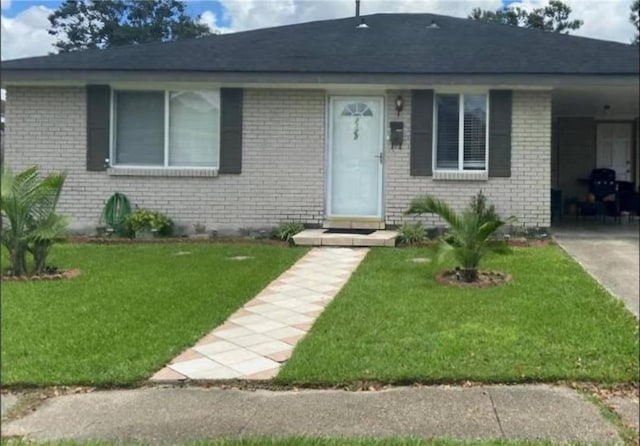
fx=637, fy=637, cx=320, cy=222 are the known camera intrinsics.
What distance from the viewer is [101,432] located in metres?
2.09

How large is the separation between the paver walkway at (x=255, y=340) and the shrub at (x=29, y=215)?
115cm

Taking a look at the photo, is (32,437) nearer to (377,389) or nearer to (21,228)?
(21,228)

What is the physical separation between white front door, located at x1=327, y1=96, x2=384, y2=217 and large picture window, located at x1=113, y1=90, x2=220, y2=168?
161 centimetres

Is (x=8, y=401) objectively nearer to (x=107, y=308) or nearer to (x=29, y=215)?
(x=107, y=308)

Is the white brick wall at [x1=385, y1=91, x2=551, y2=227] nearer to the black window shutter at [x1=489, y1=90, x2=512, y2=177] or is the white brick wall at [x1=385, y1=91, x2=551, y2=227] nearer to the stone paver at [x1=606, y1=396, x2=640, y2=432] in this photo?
the black window shutter at [x1=489, y1=90, x2=512, y2=177]

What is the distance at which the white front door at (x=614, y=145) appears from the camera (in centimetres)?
1303

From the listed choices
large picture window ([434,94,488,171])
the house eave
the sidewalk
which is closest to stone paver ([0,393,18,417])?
the sidewalk

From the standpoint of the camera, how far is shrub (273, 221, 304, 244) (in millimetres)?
7160

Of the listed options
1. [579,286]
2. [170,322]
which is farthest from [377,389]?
[579,286]

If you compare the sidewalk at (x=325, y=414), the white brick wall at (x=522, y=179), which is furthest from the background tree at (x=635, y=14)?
the white brick wall at (x=522, y=179)

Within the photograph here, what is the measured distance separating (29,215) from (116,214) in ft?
4.24

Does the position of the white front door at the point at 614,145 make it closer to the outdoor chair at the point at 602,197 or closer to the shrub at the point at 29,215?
the outdoor chair at the point at 602,197

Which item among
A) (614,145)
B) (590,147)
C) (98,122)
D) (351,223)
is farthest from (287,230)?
Result: (614,145)

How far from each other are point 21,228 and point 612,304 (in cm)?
360
